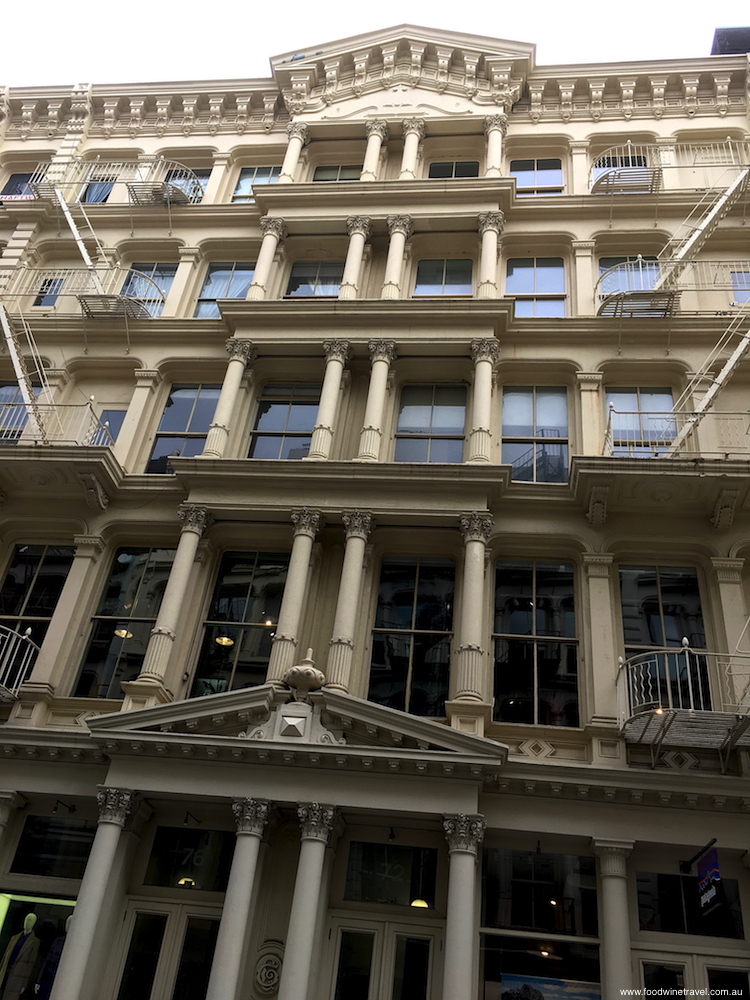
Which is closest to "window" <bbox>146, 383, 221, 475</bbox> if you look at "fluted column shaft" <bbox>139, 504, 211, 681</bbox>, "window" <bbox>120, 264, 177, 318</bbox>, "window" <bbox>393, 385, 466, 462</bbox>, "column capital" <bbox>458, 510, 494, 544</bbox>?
"fluted column shaft" <bbox>139, 504, 211, 681</bbox>

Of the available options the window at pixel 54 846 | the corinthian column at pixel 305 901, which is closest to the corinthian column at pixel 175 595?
the window at pixel 54 846

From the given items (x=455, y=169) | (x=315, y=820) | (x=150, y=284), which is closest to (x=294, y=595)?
(x=315, y=820)

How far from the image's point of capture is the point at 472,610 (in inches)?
548

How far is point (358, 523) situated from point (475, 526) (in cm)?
223

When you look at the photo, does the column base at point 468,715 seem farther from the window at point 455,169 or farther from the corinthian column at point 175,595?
the window at point 455,169

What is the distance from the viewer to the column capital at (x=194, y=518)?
15617 mm

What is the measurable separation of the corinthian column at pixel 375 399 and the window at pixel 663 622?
18.1ft

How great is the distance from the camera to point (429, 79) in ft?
74.0

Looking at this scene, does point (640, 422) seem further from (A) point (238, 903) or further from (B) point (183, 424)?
(A) point (238, 903)

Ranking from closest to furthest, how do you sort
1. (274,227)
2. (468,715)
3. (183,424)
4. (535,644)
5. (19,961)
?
1. (19,961)
2. (468,715)
3. (535,644)
4. (183,424)
5. (274,227)

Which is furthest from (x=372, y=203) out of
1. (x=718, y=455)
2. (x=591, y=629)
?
(x=591, y=629)

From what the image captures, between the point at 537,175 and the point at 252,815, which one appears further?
the point at 537,175

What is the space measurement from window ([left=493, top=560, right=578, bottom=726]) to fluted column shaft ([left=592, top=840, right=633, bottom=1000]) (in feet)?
7.49

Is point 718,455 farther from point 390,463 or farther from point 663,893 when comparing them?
point 663,893
